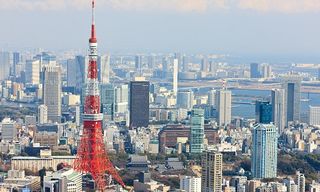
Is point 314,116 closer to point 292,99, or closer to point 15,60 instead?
point 292,99

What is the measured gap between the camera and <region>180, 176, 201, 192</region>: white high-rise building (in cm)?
1180

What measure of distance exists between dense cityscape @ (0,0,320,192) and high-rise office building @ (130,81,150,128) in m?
0.03

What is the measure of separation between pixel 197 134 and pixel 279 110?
5.69 metres

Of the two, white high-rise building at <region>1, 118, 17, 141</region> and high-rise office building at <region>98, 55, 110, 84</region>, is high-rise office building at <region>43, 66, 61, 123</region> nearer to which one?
white high-rise building at <region>1, 118, 17, 141</region>

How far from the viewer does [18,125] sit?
2027 centimetres

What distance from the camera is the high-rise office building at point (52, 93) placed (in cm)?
2344

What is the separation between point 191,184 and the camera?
1191cm

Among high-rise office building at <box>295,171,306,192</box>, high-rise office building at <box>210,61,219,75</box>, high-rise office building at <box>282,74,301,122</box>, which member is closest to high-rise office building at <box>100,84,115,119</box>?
high-rise office building at <box>282,74,301,122</box>

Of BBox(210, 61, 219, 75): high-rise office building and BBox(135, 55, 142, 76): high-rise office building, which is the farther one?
BBox(210, 61, 219, 75): high-rise office building

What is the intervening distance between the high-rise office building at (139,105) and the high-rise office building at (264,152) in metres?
6.35

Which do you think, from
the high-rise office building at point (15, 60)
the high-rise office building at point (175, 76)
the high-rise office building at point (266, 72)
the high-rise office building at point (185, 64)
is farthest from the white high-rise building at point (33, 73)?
the high-rise office building at point (266, 72)

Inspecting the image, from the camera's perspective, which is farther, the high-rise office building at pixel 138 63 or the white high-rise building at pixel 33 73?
the high-rise office building at pixel 138 63

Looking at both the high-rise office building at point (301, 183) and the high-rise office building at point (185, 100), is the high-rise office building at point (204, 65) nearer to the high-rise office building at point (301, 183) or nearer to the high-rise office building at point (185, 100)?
the high-rise office building at point (185, 100)

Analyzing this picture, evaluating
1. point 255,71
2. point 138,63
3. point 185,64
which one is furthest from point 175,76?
point 185,64
